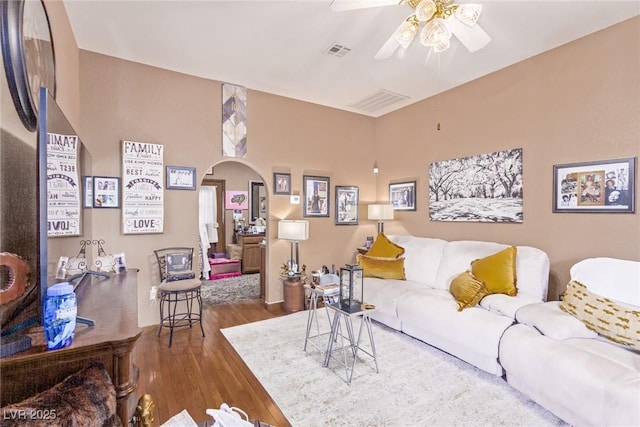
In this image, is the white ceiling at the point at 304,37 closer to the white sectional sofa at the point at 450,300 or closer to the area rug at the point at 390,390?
the white sectional sofa at the point at 450,300

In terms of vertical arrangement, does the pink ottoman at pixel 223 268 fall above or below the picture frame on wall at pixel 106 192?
below

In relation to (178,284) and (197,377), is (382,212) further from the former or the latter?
(197,377)

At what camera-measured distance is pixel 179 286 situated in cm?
325

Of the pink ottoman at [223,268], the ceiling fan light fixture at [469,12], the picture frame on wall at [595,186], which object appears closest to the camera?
the ceiling fan light fixture at [469,12]

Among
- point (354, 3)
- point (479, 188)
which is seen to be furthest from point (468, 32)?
point (479, 188)

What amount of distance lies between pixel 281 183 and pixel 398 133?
86.7 inches

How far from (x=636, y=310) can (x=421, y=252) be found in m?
2.07

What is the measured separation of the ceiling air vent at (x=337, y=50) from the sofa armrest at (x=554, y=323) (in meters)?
3.03

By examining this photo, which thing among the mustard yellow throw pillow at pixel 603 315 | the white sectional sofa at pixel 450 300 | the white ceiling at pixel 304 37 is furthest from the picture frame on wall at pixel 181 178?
the mustard yellow throw pillow at pixel 603 315

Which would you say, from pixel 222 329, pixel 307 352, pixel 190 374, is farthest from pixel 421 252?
pixel 190 374

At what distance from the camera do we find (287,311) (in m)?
4.22

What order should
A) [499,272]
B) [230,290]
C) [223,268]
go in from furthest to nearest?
[223,268]
[230,290]
[499,272]

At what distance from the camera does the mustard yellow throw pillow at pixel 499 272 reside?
113 inches

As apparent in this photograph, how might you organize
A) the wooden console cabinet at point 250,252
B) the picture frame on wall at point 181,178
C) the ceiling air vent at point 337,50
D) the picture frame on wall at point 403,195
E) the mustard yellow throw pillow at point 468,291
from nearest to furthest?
the mustard yellow throw pillow at point 468,291 → the ceiling air vent at point 337,50 → the picture frame on wall at point 181,178 → the picture frame on wall at point 403,195 → the wooden console cabinet at point 250,252
